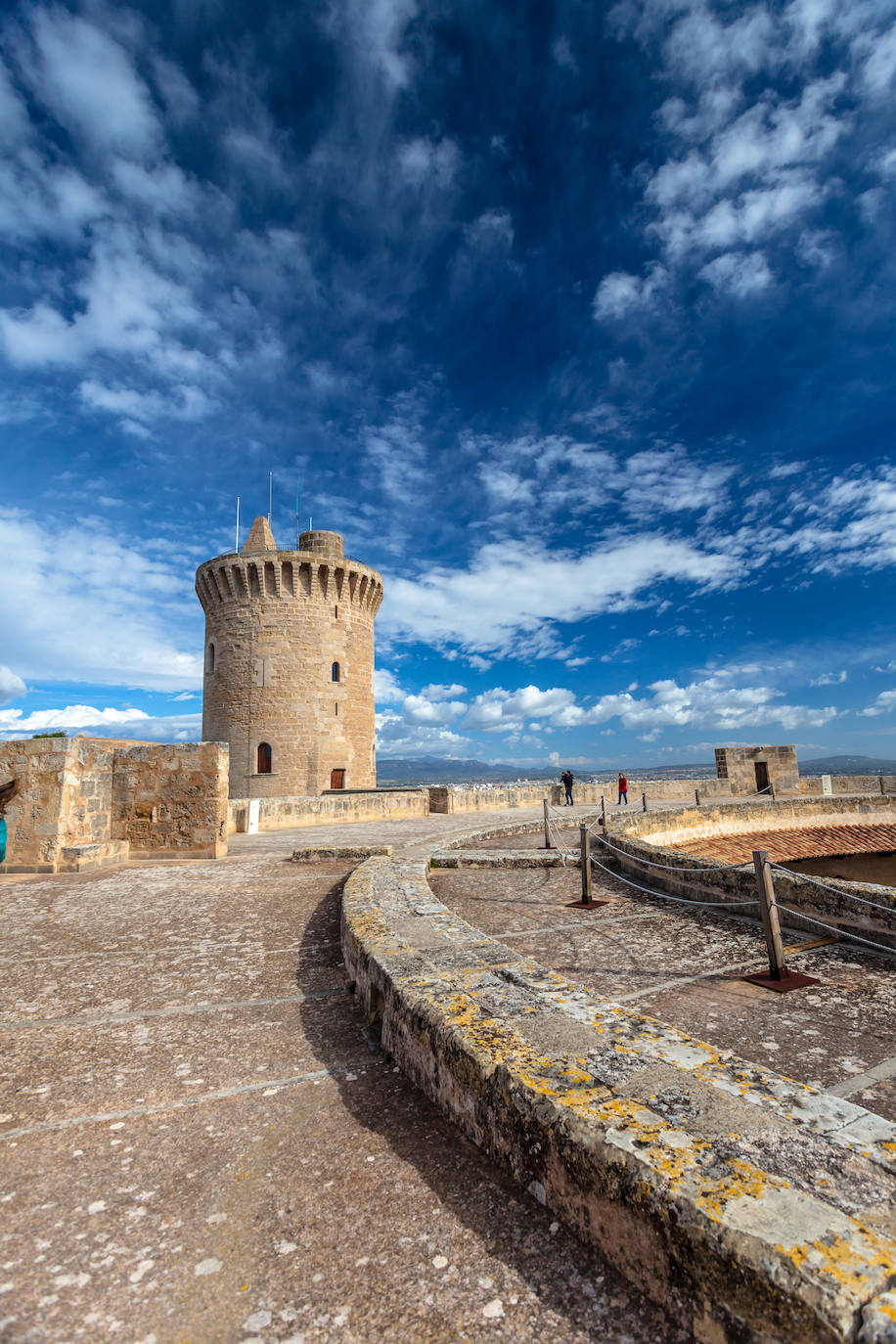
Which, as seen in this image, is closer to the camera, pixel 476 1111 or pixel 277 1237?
pixel 277 1237

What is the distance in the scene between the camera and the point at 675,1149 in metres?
1.68

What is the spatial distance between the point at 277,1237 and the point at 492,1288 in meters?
0.66

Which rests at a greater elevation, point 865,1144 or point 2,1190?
point 865,1144

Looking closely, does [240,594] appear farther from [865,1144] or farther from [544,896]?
[865,1144]

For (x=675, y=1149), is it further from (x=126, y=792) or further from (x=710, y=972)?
(x=126, y=792)

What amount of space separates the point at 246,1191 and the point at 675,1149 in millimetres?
1384

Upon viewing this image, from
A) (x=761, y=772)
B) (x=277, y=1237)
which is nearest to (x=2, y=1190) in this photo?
(x=277, y=1237)

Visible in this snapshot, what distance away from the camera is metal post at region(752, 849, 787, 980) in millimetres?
4410

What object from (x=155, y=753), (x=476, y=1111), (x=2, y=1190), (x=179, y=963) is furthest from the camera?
(x=155, y=753)

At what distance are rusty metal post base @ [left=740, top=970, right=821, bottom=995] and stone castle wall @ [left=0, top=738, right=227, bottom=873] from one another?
24.8 ft

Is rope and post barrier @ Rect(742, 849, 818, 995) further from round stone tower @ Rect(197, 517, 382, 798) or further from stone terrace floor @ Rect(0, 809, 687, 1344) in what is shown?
round stone tower @ Rect(197, 517, 382, 798)

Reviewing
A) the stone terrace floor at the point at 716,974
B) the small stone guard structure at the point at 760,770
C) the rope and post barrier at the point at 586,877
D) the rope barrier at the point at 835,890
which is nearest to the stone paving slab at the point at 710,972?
the stone terrace floor at the point at 716,974

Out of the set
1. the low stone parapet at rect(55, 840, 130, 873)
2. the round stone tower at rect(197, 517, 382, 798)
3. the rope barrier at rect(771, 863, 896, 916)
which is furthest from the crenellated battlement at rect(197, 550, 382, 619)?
the rope barrier at rect(771, 863, 896, 916)

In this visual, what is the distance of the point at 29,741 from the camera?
8945mm
